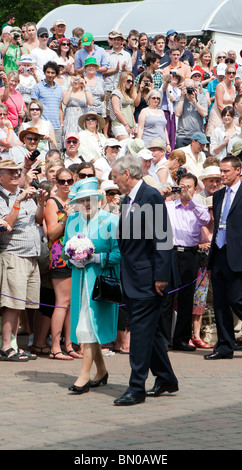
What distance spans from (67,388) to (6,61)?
9727 mm

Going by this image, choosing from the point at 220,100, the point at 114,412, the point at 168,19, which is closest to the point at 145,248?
the point at 114,412

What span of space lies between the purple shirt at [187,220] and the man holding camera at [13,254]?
69.6 inches

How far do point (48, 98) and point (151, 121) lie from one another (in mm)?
1774

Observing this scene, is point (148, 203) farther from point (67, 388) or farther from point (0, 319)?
point (0, 319)

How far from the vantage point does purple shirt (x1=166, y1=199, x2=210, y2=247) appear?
9.89m

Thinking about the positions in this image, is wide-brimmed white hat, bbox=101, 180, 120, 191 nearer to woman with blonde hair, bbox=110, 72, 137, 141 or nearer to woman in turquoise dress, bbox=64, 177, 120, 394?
woman in turquoise dress, bbox=64, 177, 120, 394

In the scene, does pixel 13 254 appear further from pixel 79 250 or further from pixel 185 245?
pixel 185 245

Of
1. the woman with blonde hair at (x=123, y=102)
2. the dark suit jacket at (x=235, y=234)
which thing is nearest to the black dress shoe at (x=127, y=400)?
the dark suit jacket at (x=235, y=234)

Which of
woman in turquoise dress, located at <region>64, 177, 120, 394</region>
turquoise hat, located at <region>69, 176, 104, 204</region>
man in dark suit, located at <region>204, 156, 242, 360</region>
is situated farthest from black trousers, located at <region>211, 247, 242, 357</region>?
turquoise hat, located at <region>69, 176, 104, 204</region>

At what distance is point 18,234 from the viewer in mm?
8812

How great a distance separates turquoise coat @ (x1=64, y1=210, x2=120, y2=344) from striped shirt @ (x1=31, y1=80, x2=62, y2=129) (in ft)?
22.6

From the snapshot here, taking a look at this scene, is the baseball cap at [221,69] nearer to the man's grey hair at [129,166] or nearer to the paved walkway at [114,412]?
the paved walkway at [114,412]

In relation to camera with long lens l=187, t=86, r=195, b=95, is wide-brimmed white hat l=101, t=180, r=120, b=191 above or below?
below
